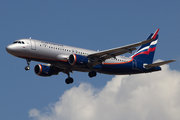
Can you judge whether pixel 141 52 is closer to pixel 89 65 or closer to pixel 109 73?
pixel 109 73

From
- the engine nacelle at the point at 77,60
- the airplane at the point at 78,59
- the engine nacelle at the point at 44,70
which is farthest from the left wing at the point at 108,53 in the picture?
the engine nacelle at the point at 44,70

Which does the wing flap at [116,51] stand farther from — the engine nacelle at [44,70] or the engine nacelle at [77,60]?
the engine nacelle at [44,70]

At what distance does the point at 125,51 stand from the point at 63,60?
924cm

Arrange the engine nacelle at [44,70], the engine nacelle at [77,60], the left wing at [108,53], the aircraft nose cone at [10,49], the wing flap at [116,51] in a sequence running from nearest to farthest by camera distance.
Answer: the aircraft nose cone at [10,49] → the wing flap at [116,51] → the left wing at [108,53] → the engine nacelle at [77,60] → the engine nacelle at [44,70]

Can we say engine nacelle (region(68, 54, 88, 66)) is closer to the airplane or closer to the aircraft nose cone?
the airplane

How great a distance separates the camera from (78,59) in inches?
1790

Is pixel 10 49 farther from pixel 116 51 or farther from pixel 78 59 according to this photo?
pixel 116 51

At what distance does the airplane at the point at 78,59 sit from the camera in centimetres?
4419

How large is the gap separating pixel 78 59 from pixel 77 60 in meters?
0.27

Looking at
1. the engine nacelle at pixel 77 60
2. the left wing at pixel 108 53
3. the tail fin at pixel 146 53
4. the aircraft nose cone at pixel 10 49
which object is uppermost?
the tail fin at pixel 146 53

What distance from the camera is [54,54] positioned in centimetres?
4528

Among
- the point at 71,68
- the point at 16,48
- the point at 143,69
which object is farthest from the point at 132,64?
the point at 16,48

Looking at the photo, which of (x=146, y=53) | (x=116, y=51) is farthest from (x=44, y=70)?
(x=146, y=53)

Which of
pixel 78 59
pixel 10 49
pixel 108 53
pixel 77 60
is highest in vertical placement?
pixel 10 49
